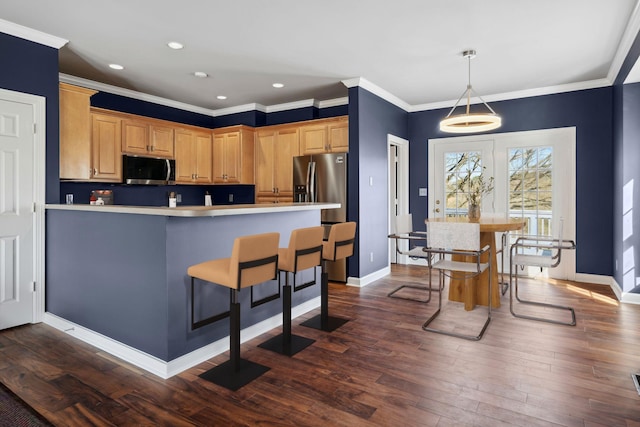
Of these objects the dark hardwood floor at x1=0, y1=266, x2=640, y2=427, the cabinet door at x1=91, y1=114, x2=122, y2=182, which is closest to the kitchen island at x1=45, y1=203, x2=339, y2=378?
the dark hardwood floor at x1=0, y1=266, x2=640, y2=427

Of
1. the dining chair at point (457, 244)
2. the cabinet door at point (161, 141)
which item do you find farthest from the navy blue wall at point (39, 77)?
the dining chair at point (457, 244)

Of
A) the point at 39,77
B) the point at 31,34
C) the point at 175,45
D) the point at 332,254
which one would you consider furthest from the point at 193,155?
the point at 332,254

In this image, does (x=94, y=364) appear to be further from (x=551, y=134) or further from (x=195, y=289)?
(x=551, y=134)

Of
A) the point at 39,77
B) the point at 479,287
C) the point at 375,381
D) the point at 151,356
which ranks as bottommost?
the point at 375,381

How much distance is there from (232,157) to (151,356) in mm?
3871

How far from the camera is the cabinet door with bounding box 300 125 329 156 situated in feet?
17.2

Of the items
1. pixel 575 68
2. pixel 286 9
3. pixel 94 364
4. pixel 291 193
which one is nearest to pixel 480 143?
pixel 575 68

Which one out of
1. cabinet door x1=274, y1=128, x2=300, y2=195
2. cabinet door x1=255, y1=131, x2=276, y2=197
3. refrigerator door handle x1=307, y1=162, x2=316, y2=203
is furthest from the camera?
cabinet door x1=255, y1=131, x2=276, y2=197

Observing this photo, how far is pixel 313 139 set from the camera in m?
5.34

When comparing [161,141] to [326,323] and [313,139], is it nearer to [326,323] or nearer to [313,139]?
A: [313,139]

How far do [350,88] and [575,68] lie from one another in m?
2.55

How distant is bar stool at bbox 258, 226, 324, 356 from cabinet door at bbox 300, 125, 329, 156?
2.48 m

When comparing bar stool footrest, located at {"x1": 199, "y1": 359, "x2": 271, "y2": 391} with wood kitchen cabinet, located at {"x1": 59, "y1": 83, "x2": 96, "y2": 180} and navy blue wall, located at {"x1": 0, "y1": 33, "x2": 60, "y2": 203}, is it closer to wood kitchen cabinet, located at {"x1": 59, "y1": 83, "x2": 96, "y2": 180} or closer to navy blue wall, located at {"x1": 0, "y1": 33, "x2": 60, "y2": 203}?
navy blue wall, located at {"x1": 0, "y1": 33, "x2": 60, "y2": 203}

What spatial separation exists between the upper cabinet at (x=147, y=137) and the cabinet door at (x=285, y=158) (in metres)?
1.53
